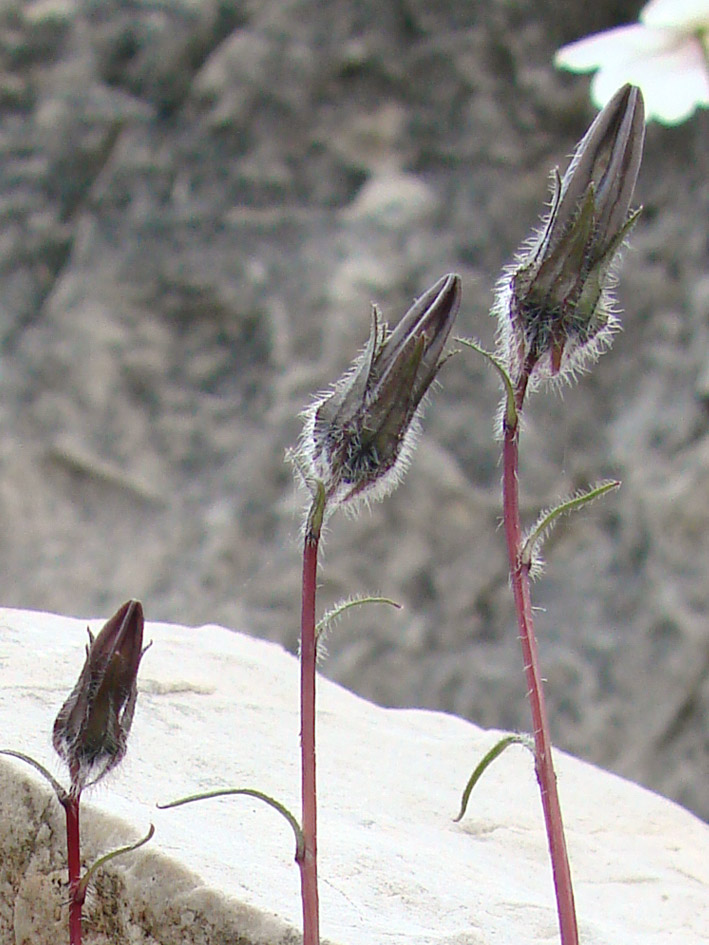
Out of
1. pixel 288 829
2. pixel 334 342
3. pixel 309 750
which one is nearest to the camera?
pixel 309 750

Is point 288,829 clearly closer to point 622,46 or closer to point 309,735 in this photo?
point 309,735

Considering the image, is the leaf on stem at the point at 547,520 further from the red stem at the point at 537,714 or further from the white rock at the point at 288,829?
the white rock at the point at 288,829

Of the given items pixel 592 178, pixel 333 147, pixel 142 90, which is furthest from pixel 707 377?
pixel 592 178

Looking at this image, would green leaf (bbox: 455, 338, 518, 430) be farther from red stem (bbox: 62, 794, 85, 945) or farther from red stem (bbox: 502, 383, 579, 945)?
red stem (bbox: 62, 794, 85, 945)

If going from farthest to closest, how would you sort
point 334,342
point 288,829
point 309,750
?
point 334,342, point 288,829, point 309,750

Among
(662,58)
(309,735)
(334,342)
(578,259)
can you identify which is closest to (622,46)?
(662,58)

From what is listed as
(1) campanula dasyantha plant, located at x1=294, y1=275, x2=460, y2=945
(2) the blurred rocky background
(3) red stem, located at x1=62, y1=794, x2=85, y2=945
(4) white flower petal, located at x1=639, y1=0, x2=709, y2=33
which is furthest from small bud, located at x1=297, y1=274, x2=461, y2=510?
(2) the blurred rocky background

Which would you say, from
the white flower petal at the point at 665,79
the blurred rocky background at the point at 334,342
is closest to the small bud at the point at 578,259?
the white flower petal at the point at 665,79

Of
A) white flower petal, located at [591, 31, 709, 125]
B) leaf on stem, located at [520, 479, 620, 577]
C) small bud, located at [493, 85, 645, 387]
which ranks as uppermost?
white flower petal, located at [591, 31, 709, 125]
